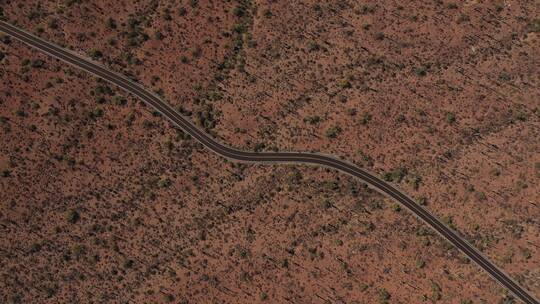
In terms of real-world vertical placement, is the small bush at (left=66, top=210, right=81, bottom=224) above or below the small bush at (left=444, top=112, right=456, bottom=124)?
below

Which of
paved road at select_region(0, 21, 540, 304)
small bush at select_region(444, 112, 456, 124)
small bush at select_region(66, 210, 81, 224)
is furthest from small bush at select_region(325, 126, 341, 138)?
small bush at select_region(66, 210, 81, 224)

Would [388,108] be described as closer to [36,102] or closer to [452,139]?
[452,139]

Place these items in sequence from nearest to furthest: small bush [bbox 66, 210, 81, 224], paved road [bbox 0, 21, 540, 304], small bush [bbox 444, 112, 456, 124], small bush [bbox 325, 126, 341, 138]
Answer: paved road [bbox 0, 21, 540, 304]
small bush [bbox 66, 210, 81, 224]
small bush [bbox 444, 112, 456, 124]
small bush [bbox 325, 126, 341, 138]

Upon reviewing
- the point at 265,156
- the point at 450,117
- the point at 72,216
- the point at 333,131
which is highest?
the point at 450,117

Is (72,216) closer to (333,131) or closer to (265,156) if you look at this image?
(265,156)

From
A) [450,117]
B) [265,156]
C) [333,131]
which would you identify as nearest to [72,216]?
[265,156]

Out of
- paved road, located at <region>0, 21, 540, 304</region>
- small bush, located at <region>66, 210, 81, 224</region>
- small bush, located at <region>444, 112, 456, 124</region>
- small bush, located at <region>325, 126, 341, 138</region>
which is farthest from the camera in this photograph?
small bush, located at <region>325, 126, 341, 138</region>

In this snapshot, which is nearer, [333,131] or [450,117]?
[450,117]

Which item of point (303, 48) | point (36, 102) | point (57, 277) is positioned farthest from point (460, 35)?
point (57, 277)

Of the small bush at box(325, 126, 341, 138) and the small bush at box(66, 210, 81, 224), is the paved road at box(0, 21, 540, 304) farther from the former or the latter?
the small bush at box(66, 210, 81, 224)
